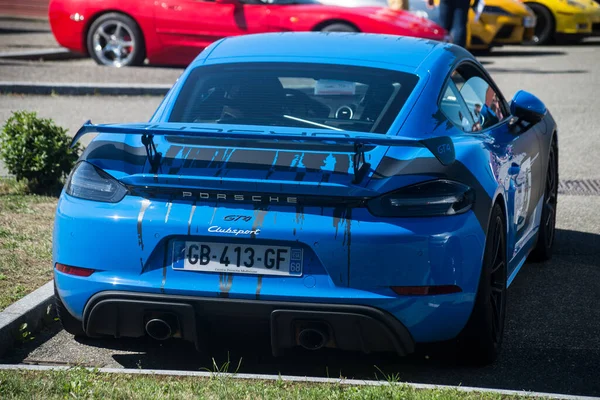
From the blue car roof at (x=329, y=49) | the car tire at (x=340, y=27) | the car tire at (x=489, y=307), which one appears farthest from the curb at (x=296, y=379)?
the car tire at (x=340, y=27)

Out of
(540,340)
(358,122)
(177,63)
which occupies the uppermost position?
(358,122)

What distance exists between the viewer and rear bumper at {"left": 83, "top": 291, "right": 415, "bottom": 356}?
4113 mm

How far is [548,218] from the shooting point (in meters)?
6.64

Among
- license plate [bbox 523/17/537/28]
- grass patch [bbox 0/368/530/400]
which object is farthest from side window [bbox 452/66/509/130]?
license plate [bbox 523/17/537/28]

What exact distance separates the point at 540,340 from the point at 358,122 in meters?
1.36

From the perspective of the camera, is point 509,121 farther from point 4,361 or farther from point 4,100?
point 4,100

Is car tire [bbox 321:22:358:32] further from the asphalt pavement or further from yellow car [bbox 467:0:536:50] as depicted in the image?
the asphalt pavement

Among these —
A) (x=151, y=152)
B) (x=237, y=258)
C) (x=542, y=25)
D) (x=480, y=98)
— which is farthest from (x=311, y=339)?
(x=542, y=25)

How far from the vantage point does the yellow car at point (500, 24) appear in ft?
66.5

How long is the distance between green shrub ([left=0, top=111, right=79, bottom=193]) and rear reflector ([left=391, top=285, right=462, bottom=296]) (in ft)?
14.8

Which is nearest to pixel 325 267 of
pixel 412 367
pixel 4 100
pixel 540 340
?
pixel 412 367

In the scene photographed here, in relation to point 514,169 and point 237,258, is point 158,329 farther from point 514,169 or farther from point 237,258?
point 514,169

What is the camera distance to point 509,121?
18.6 feet

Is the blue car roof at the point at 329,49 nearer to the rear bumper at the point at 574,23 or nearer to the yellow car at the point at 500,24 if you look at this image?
the yellow car at the point at 500,24
